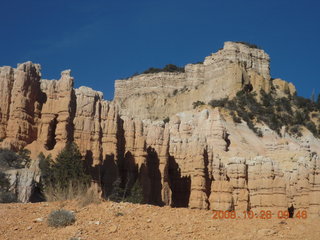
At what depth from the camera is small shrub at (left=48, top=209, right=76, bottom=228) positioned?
14.9 meters

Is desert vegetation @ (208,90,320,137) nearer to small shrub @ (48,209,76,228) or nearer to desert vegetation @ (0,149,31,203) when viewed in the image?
desert vegetation @ (0,149,31,203)

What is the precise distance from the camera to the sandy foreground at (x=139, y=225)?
46.7 feet

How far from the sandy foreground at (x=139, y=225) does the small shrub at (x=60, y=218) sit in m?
0.14

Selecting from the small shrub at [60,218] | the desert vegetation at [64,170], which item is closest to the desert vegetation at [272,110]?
the desert vegetation at [64,170]

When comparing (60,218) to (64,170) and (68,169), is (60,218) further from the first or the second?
(68,169)

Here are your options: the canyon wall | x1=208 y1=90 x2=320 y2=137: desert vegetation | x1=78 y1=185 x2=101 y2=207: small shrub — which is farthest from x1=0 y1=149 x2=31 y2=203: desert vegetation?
the canyon wall

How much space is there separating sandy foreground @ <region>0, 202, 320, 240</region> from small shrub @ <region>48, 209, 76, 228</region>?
14cm

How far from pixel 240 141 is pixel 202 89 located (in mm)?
30254

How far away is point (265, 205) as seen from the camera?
3894 centimetres

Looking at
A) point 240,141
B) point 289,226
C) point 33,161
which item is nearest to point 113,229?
point 289,226

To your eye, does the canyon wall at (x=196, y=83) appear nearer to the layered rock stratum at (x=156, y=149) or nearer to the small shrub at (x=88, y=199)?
the layered rock stratum at (x=156, y=149)

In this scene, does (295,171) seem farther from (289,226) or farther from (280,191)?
(289,226)

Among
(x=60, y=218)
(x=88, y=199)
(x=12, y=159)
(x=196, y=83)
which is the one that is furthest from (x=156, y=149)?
(x=196, y=83)

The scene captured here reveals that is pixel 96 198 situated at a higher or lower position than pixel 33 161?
lower
